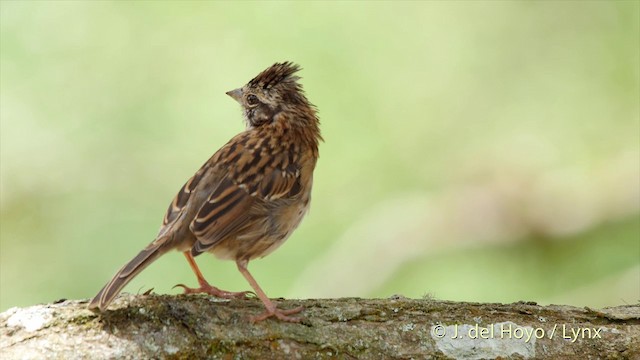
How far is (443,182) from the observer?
1026cm

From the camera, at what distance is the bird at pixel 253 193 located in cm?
553

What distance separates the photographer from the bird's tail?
461 centimetres

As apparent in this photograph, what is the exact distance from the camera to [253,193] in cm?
596

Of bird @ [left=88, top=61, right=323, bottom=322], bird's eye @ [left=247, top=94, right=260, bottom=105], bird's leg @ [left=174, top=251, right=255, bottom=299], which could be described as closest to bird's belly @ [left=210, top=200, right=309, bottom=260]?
bird @ [left=88, top=61, right=323, bottom=322]

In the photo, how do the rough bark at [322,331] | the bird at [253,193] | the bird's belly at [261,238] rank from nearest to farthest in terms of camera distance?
the rough bark at [322,331] < the bird at [253,193] < the bird's belly at [261,238]

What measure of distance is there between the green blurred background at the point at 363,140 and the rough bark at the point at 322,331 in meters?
3.65

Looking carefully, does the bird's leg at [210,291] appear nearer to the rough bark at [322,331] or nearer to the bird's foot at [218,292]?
the bird's foot at [218,292]

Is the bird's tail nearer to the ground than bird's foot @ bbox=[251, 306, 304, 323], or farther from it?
farther from it

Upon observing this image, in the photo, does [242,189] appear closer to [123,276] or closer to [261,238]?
[261,238]

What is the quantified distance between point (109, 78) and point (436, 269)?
4358 millimetres

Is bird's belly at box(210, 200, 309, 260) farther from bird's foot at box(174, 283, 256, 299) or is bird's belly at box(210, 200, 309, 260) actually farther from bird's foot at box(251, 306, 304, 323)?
bird's foot at box(251, 306, 304, 323)

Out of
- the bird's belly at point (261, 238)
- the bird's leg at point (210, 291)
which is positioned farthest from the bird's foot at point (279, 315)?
the bird's belly at point (261, 238)

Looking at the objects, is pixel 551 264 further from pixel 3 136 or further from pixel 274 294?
pixel 3 136

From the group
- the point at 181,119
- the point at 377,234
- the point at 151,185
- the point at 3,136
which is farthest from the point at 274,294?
the point at 3,136
